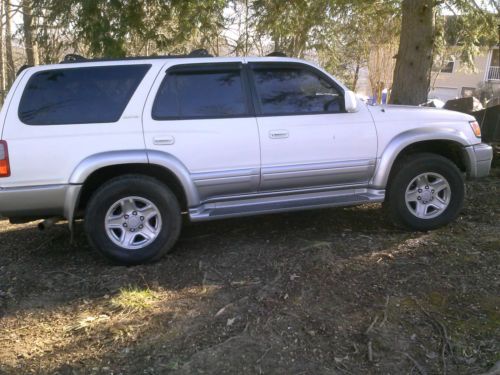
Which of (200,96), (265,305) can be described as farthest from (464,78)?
(265,305)

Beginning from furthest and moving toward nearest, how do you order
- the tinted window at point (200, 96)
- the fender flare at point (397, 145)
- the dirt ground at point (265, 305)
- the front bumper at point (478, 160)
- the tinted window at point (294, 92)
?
the front bumper at point (478, 160) → the fender flare at point (397, 145) → the tinted window at point (294, 92) → the tinted window at point (200, 96) → the dirt ground at point (265, 305)

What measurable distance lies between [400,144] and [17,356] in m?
3.69

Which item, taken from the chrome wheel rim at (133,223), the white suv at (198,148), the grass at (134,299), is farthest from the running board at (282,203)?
the grass at (134,299)

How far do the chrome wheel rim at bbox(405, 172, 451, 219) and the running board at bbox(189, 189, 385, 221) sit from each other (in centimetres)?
37

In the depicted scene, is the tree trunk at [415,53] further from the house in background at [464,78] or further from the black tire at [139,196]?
the house in background at [464,78]

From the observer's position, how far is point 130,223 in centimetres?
455

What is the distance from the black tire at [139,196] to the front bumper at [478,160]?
3008mm

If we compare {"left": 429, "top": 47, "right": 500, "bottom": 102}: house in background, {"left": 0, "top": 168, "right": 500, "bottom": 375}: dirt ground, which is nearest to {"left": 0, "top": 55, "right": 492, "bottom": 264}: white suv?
{"left": 0, "top": 168, "right": 500, "bottom": 375}: dirt ground

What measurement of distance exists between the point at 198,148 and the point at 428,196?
2.39 metres

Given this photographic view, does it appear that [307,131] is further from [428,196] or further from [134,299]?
[134,299]

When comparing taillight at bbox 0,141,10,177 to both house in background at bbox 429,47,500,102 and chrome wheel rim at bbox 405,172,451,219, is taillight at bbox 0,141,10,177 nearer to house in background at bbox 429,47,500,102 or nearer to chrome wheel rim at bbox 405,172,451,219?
chrome wheel rim at bbox 405,172,451,219

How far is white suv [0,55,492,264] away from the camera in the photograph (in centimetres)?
434

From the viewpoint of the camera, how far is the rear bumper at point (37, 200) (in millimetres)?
4285

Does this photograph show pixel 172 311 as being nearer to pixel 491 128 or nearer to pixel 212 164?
pixel 212 164
